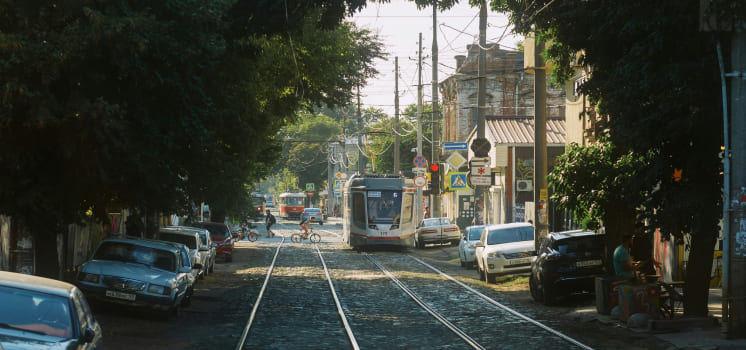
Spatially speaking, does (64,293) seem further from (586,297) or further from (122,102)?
(586,297)

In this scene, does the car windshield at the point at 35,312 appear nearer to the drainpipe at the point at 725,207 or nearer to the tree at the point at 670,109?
the drainpipe at the point at 725,207

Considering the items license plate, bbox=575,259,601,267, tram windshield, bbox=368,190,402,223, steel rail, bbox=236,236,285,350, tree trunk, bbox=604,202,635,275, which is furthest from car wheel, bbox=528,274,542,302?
tram windshield, bbox=368,190,402,223

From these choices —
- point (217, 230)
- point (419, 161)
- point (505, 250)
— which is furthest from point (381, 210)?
point (505, 250)

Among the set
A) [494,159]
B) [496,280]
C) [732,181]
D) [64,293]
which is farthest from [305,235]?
[64,293]

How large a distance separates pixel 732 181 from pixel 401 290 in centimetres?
1118

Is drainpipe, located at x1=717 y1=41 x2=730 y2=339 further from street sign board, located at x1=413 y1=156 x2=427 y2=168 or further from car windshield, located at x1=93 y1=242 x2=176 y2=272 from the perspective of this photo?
street sign board, located at x1=413 y1=156 x2=427 y2=168

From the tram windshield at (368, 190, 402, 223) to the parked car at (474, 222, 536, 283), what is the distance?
11.7 m

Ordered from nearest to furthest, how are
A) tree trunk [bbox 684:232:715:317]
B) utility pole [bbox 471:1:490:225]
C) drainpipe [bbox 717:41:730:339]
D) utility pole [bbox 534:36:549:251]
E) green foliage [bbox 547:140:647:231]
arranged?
1. drainpipe [bbox 717:41:730:339]
2. tree trunk [bbox 684:232:715:317]
3. green foliage [bbox 547:140:647:231]
4. utility pole [bbox 534:36:549:251]
5. utility pole [bbox 471:1:490:225]

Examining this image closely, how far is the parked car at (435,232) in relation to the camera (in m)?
43.8

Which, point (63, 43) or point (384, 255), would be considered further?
point (384, 255)

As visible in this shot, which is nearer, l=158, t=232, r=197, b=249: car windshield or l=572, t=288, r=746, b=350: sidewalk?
l=572, t=288, r=746, b=350: sidewalk

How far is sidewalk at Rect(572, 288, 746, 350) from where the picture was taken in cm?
1248

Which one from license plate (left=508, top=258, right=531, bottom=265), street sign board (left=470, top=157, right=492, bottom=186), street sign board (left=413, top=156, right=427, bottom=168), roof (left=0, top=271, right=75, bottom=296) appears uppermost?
street sign board (left=413, top=156, right=427, bottom=168)

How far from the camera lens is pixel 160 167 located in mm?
16312
